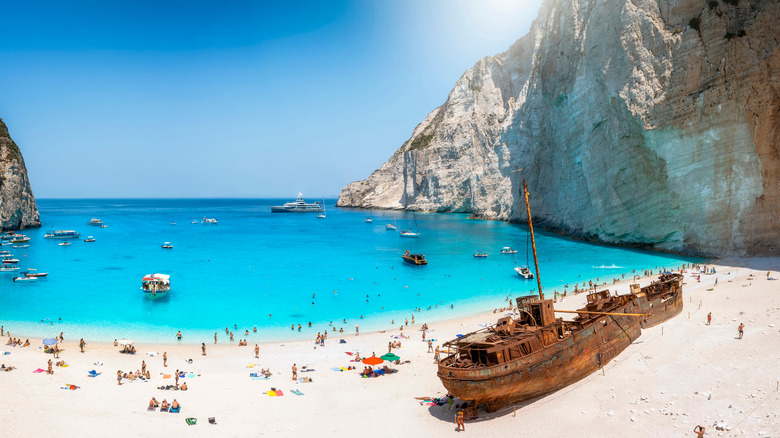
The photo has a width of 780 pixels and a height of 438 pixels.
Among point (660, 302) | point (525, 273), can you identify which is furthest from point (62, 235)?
point (660, 302)

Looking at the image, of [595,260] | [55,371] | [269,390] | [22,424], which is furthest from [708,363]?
[595,260]

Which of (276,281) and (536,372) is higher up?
(536,372)

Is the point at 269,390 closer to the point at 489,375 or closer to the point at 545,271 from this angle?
the point at 489,375

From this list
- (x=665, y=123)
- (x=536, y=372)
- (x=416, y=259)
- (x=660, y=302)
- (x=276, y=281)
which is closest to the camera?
(x=536, y=372)

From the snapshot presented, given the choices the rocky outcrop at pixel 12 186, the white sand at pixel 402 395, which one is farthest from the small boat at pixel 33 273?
the rocky outcrop at pixel 12 186

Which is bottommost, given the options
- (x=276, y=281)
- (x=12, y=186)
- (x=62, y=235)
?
(x=276, y=281)

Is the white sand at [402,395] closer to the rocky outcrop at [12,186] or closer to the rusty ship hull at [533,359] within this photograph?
the rusty ship hull at [533,359]

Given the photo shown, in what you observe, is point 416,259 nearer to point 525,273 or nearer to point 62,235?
point 525,273
